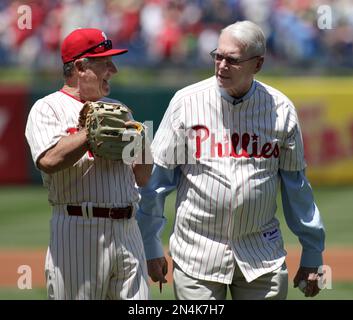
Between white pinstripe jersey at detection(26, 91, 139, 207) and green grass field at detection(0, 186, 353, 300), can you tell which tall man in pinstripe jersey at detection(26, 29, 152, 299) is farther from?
green grass field at detection(0, 186, 353, 300)

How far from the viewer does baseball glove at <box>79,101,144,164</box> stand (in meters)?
4.18

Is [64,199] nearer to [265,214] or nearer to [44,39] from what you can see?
[265,214]

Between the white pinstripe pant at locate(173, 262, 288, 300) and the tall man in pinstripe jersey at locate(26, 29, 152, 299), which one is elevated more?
the tall man in pinstripe jersey at locate(26, 29, 152, 299)

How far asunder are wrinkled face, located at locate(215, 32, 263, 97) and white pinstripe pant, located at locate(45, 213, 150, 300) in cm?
89

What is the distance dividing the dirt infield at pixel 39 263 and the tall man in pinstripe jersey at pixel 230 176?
3951 millimetres

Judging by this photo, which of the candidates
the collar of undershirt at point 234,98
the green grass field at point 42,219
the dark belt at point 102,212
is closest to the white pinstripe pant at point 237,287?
the dark belt at point 102,212

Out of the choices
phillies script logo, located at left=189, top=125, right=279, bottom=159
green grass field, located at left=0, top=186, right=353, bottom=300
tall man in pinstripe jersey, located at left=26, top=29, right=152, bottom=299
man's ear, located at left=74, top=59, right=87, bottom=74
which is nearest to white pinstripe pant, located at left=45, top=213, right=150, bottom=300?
tall man in pinstripe jersey, located at left=26, top=29, right=152, bottom=299

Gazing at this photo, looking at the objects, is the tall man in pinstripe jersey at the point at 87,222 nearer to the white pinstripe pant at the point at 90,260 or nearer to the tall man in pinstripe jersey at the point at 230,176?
the white pinstripe pant at the point at 90,260

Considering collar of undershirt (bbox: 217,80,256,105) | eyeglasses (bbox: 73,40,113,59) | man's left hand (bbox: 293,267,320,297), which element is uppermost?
eyeglasses (bbox: 73,40,113,59)

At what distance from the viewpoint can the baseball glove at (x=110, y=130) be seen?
4176 millimetres

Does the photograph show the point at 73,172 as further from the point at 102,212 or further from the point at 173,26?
the point at 173,26

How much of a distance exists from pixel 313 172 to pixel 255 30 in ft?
31.6
